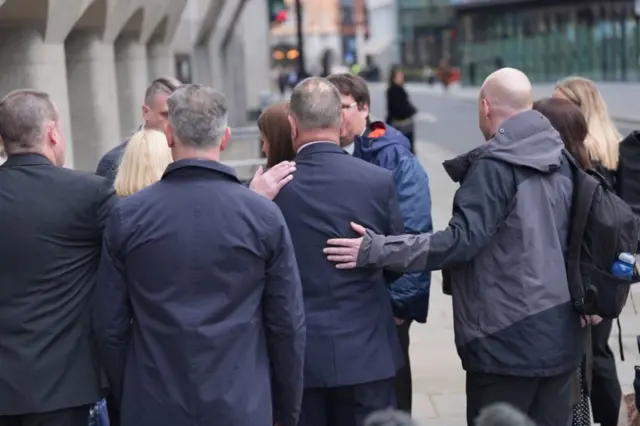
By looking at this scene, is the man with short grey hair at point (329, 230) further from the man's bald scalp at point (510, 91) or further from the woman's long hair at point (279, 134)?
the man's bald scalp at point (510, 91)

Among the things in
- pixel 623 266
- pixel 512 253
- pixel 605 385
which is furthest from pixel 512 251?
pixel 605 385

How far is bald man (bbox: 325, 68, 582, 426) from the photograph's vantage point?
428 cm

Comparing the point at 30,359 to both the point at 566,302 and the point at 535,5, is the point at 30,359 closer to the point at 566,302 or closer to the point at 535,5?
the point at 566,302

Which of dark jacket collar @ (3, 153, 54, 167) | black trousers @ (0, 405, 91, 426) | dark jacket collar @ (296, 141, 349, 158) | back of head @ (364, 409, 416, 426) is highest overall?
dark jacket collar @ (3, 153, 54, 167)

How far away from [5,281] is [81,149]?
10071 mm

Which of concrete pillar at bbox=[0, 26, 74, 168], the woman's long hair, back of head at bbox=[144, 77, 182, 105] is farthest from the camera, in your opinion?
concrete pillar at bbox=[0, 26, 74, 168]

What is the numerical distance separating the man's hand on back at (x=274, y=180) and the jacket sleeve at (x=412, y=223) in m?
0.85

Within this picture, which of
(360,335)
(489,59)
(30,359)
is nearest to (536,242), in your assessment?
(360,335)

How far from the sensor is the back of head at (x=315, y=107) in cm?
417

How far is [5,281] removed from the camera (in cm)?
388

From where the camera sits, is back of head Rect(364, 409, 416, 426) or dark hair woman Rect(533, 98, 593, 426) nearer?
back of head Rect(364, 409, 416, 426)

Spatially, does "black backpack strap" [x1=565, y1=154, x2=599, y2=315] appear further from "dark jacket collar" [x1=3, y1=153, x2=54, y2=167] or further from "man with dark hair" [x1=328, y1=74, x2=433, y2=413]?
"dark jacket collar" [x1=3, y1=153, x2=54, y2=167]

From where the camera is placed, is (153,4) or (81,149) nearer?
(81,149)

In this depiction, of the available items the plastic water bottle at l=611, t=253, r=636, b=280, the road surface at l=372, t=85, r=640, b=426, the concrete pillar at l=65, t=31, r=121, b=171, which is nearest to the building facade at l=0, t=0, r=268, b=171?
the concrete pillar at l=65, t=31, r=121, b=171
